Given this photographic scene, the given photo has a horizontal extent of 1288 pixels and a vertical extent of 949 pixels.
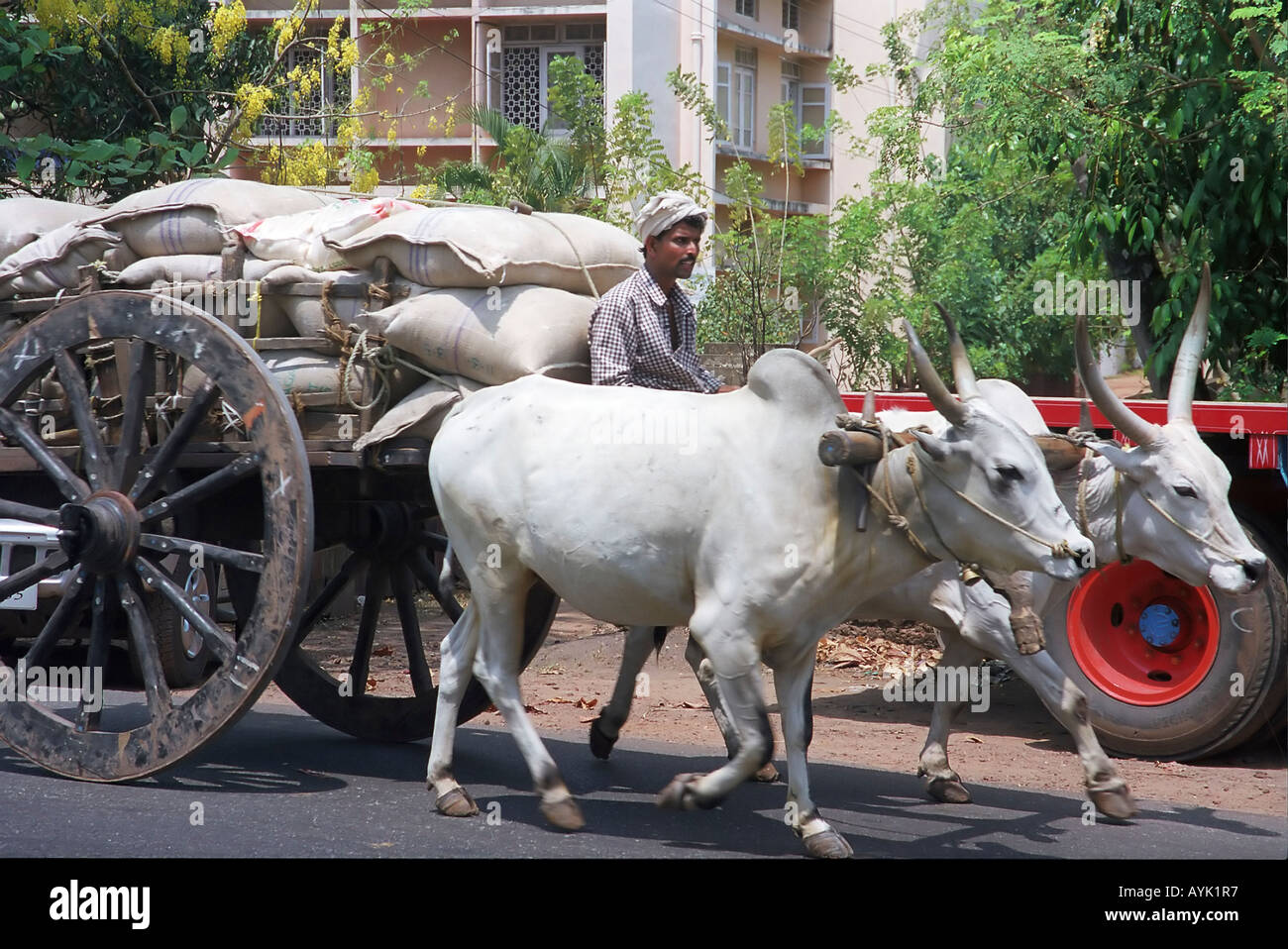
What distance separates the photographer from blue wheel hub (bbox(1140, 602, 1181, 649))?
21.5 feet

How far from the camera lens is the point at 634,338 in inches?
211

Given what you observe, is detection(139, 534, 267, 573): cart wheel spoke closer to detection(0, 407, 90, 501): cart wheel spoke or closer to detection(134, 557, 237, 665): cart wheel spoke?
detection(134, 557, 237, 665): cart wheel spoke

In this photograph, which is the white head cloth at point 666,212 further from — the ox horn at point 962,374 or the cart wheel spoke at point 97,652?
the cart wheel spoke at point 97,652

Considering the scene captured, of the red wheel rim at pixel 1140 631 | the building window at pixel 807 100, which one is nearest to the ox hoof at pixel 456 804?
the red wheel rim at pixel 1140 631

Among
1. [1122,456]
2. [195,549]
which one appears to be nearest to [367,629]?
[195,549]

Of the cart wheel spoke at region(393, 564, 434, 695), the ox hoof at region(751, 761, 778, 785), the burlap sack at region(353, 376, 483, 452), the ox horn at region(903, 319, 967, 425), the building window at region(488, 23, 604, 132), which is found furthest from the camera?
the building window at region(488, 23, 604, 132)

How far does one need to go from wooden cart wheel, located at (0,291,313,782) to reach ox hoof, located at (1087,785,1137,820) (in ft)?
9.34

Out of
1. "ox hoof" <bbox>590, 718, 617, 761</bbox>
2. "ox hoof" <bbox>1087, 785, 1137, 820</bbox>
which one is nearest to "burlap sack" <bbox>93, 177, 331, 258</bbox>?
"ox hoof" <bbox>590, 718, 617, 761</bbox>

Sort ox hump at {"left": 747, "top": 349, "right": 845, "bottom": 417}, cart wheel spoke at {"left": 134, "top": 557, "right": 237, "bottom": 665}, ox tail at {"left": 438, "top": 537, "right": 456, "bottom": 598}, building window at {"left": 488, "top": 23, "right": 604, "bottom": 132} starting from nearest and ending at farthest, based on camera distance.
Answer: ox hump at {"left": 747, "top": 349, "right": 845, "bottom": 417}, cart wheel spoke at {"left": 134, "top": 557, "right": 237, "bottom": 665}, ox tail at {"left": 438, "top": 537, "right": 456, "bottom": 598}, building window at {"left": 488, "top": 23, "right": 604, "bottom": 132}

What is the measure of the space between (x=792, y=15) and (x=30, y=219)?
19.4 meters

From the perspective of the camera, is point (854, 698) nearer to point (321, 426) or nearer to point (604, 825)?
point (604, 825)

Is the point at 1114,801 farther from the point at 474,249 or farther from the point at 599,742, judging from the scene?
the point at 474,249

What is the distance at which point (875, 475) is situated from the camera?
452cm

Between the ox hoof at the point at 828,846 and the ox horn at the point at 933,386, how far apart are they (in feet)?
4.38
